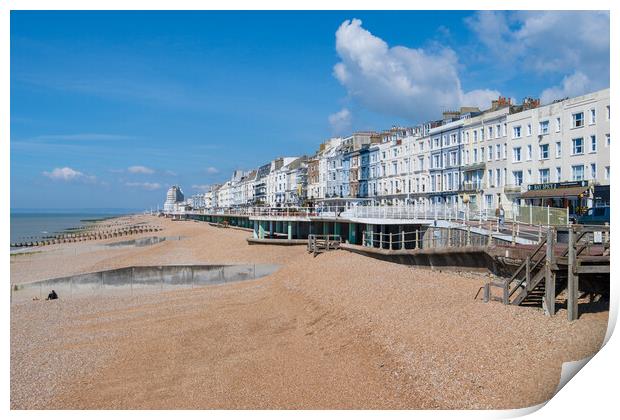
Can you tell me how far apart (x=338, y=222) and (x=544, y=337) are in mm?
25013

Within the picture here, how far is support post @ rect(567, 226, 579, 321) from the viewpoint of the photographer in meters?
11.7

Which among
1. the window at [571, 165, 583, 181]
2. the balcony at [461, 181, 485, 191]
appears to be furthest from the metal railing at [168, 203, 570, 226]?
the balcony at [461, 181, 485, 191]

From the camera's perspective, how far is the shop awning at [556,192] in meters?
28.4

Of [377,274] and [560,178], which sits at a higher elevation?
[560,178]

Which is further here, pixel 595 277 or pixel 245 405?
pixel 595 277

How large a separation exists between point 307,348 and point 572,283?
21.4 feet

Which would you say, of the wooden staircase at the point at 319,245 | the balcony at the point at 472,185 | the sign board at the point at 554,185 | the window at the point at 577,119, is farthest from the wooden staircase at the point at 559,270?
the balcony at the point at 472,185

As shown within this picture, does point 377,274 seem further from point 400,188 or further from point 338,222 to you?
point 400,188

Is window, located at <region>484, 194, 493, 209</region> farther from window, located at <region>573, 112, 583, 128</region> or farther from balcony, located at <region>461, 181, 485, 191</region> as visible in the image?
window, located at <region>573, 112, 583, 128</region>

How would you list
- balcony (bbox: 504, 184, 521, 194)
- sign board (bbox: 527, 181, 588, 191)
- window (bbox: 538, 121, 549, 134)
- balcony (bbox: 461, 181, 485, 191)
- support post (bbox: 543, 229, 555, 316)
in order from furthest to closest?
balcony (bbox: 461, 181, 485, 191), balcony (bbox: 504, 184, 521, 194), window (bbox: 538, 121, 549, 134), sign board (bbox: 527, 181, 588, 191), support post (bbox: 543, 229, 555, 316)

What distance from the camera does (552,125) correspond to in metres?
32.8

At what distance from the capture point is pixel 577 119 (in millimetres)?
30578

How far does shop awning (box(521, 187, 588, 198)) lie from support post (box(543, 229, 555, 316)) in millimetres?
17289
